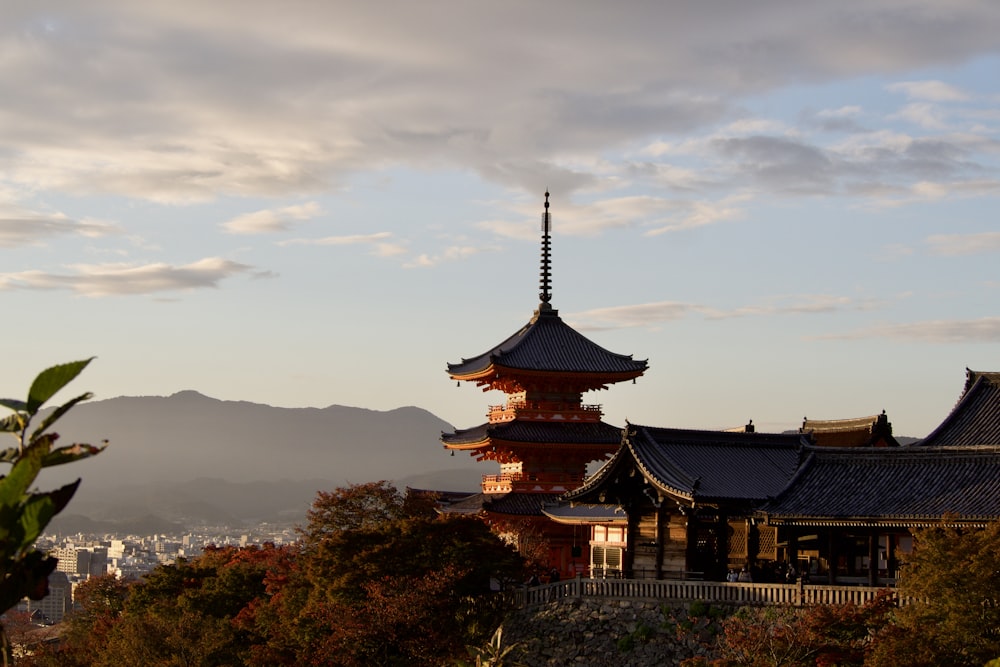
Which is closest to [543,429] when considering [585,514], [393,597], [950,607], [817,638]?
[585,514]

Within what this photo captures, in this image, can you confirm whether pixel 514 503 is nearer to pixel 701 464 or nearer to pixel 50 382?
pixel 701 464

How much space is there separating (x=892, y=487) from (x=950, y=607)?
29.4ft

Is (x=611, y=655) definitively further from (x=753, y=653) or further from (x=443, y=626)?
(x=753, y=653)

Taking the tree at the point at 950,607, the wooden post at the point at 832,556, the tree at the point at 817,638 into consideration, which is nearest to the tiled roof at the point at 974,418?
the wooden post at the point at 832,556

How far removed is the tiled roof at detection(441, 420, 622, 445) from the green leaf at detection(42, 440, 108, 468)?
46113mm

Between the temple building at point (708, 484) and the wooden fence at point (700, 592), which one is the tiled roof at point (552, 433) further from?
the wooden fence at point (700, 592)

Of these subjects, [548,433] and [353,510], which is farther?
[548,433]

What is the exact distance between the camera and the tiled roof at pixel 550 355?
56.6 m

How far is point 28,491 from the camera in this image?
8.30 meters

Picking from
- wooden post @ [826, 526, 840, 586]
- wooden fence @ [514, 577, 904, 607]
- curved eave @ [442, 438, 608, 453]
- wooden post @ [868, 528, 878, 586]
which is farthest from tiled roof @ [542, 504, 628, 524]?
wooden post @ [868, 528, 878, 586]

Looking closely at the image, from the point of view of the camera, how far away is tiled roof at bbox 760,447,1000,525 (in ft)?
120

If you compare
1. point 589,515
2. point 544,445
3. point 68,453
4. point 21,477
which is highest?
point 544,445

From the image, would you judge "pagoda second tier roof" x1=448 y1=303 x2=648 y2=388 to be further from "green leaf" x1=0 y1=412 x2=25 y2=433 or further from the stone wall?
"green leaf" x1=0 y1=412 x2=25 y2=433

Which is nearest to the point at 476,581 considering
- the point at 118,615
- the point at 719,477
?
the point at 719,477
